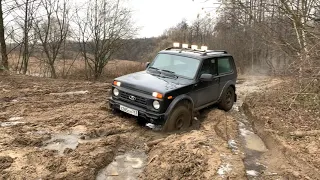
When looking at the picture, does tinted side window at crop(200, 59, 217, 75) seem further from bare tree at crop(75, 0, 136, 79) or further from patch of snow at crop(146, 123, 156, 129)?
bare tree at crop(75, 0, 136, 79)

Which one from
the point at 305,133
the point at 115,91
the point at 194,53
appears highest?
the point at 194,53

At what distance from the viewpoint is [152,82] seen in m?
6.85

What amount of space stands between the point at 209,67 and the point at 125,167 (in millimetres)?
3997

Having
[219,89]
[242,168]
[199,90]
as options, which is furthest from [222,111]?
[242,168]

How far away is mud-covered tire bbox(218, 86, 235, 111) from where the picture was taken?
8.90 m

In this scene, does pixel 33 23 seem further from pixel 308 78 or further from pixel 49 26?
pixel 308 78

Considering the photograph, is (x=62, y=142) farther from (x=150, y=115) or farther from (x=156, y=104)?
(x=156, y=104)

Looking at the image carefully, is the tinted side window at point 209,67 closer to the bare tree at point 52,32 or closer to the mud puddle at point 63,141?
the mud puddle at point 63,141

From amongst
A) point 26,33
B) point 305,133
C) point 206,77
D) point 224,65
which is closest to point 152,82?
point 206,77

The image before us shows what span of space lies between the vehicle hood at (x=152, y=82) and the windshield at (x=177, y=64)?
29cm

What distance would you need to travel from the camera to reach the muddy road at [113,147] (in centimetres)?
464

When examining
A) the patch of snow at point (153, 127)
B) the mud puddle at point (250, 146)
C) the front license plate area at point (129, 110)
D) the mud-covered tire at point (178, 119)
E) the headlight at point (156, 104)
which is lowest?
the mud puddle at point (250, 146)

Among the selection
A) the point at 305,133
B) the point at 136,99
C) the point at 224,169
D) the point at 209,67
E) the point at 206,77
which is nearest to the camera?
the point at 224,169

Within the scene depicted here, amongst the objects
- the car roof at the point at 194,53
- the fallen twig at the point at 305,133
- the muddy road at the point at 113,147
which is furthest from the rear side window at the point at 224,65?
the fallen twig at the point at 305,133
